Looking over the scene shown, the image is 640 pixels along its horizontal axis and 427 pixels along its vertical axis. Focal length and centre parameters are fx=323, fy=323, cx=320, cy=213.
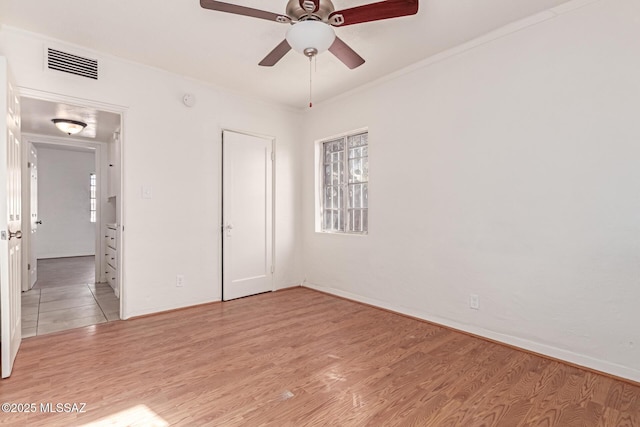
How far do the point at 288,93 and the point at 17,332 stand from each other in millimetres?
3560

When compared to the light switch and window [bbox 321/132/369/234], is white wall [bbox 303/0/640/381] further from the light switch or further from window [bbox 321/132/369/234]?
the light switch

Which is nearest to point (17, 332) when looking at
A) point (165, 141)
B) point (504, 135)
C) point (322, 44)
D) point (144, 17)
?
point (165, 141)

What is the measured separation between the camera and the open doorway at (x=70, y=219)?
11.5 ft

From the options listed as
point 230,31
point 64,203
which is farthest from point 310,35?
point 64,203

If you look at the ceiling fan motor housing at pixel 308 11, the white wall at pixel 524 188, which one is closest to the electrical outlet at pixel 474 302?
the white wall at pixel 524 188

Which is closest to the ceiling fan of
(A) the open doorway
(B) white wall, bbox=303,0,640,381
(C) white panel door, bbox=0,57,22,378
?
(B) white wall, bbox=303,0,640,381

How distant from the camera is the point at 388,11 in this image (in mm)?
1958

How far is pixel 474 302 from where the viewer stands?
2.92 metres

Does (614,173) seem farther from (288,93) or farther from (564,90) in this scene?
(288,93)

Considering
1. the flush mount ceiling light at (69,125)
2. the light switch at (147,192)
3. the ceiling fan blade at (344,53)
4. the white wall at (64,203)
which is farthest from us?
the white wall at (64,203)

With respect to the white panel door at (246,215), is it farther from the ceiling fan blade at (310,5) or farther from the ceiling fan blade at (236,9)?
the ceiling fan blade at (310,5)

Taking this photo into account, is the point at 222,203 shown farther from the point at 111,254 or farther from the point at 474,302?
the point at 474,302

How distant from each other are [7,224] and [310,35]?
2348 millimetres

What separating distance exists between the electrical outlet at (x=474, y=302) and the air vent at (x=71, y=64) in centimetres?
411
